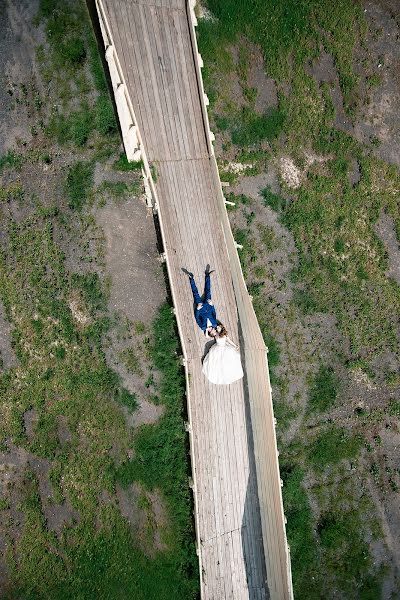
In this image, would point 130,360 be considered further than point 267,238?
No

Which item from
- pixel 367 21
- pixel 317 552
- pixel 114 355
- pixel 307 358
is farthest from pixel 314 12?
pixel 317 552

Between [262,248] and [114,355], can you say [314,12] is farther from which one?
[114,355]

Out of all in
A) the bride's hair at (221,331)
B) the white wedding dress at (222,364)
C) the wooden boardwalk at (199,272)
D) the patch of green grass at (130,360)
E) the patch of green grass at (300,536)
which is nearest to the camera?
the white wedding dress at (222,364)

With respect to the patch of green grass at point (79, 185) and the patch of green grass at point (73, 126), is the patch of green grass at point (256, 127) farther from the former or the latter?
the patch of green grass at point (79, 185)

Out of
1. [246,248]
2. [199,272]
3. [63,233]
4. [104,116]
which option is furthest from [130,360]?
[104,116]

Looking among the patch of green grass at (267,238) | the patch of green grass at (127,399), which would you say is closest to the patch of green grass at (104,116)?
the patch of green grass at (267,238)

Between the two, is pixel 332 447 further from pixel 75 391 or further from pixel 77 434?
pixel 75 391

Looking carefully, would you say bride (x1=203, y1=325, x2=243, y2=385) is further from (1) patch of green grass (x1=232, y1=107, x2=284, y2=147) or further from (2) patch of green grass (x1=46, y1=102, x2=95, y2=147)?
(2) patch of green grass (x1=46, y1=102, x2=95, y2=147)
